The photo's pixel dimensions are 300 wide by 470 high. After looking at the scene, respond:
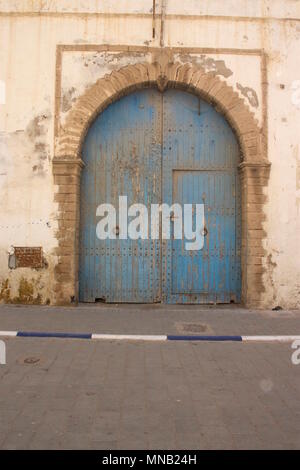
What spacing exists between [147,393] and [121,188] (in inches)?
188

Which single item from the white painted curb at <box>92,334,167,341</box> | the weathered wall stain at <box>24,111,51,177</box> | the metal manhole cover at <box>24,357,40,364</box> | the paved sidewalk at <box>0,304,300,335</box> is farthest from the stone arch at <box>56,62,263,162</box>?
the metal manhole cover at <box>24,357,40,364</box>

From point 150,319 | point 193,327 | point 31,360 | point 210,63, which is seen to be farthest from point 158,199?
point 31,360

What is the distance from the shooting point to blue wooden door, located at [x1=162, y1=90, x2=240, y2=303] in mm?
7629

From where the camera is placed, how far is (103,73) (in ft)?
24.3

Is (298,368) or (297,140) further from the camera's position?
A: (297,140)

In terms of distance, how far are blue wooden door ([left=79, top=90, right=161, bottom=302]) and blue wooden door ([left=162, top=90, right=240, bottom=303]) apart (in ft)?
0.74

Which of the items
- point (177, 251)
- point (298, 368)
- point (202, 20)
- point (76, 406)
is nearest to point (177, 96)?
point (202, 20)

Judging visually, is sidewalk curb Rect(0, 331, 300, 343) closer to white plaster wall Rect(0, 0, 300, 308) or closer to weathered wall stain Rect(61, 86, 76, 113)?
white plaster wall Rect(0, 0, 300, 308)

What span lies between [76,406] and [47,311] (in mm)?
3783

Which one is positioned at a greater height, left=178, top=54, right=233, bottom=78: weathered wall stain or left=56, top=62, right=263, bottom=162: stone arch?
left=178, top=54, right=233, bottom=78: weathered wall stain

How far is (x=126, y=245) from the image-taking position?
7602mm

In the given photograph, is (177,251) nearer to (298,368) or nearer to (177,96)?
(177,96)

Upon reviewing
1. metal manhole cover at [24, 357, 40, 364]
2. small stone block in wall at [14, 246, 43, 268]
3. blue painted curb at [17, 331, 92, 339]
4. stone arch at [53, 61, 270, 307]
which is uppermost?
stone arch at [53, 61, 270, 307]
